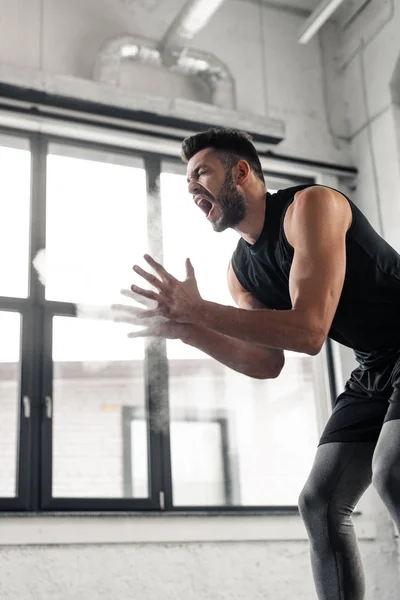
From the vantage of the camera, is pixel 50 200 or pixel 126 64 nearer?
pixel 50 200

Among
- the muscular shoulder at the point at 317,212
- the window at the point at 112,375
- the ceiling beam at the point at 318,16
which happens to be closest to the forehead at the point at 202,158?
the muscular shoulder at the point at 317,212

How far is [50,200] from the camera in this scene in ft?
13.3

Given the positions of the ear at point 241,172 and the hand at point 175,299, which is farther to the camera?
the ear at point 241,172

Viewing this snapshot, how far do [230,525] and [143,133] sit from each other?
2.05 m

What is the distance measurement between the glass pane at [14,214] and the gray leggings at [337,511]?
84.7 inches

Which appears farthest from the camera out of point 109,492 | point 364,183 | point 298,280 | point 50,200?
point 364,183

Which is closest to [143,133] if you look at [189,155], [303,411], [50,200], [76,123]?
[76,123]

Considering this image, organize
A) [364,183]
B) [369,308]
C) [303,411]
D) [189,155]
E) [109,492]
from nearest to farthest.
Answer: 1. [369,308]
2. [189,155]
3. [109,492]
4. [303,411]
5. [364,183]

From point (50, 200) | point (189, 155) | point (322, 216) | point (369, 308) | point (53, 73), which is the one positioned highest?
point (53, 73)

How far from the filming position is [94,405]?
3871mm

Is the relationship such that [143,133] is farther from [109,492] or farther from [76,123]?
[109,492]

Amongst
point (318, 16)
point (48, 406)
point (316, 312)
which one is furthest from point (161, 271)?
point (318, 16)

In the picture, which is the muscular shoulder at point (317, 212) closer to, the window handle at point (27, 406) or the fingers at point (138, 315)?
the fingers at point (138, 315)

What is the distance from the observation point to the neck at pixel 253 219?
223cm
